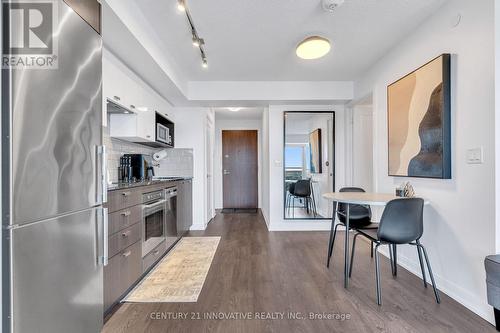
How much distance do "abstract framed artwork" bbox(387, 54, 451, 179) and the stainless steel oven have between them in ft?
8.68

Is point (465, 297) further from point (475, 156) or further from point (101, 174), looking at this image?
point (101, 174)

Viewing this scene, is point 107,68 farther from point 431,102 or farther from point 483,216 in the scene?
point 483,216

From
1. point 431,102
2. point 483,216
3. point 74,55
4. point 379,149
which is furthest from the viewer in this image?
point 379,149

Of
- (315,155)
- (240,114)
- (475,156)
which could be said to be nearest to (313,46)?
(475,156)

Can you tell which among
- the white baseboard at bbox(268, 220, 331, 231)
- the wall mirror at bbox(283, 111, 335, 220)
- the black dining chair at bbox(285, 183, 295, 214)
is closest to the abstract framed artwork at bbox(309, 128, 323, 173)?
the wall mirror at bbox(283, 111, 335, 220)

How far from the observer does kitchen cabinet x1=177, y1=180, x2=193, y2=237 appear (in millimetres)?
3463

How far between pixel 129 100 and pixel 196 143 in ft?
5.80

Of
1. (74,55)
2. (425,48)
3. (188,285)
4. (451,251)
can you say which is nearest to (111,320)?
(188,285)

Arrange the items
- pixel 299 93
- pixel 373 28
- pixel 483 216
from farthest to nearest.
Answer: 1. pixel 299 93
2. pixel 373 28
3. pixel 483 216

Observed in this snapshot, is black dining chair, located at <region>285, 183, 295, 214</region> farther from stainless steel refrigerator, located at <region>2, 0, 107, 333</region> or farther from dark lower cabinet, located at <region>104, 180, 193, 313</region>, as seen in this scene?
stainless steel refrigerator, located at <region>2, 0, 107, 333</region>

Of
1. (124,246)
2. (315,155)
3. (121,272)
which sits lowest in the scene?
(121,272)

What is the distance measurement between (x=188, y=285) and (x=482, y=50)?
297cm

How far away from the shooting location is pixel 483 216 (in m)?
1.72

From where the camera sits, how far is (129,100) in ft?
8.27
